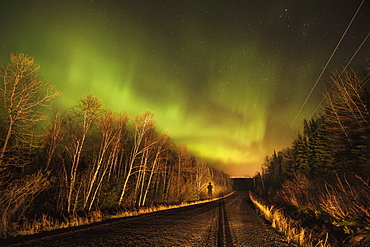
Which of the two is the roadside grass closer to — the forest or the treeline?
the treeline

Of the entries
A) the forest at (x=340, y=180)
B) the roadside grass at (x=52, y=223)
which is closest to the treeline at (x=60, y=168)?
the roadside grass at (x=52, y=223)

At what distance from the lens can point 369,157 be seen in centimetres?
2042

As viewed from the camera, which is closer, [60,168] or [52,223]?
[52,223]

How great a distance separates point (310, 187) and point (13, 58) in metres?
24.1

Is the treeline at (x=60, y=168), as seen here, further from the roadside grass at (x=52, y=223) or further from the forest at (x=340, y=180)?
the forest at (x=340, y=180)

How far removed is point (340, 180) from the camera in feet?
56.6

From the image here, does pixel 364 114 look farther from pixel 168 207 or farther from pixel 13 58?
pixel 13 58

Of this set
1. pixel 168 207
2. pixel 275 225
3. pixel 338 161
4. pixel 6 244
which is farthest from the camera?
pixel 338 161

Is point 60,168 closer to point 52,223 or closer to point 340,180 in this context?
point 52,223

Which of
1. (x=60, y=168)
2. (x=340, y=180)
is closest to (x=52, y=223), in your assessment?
(x=60, y=168)

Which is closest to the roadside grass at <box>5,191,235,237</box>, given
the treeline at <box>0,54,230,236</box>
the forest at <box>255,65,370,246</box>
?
the treeline at <box>0,54,230,236</box>

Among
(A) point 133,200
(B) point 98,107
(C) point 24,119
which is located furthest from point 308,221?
(C) point 24,119

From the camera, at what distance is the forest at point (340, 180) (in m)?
9.38

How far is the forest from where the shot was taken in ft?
30.8
